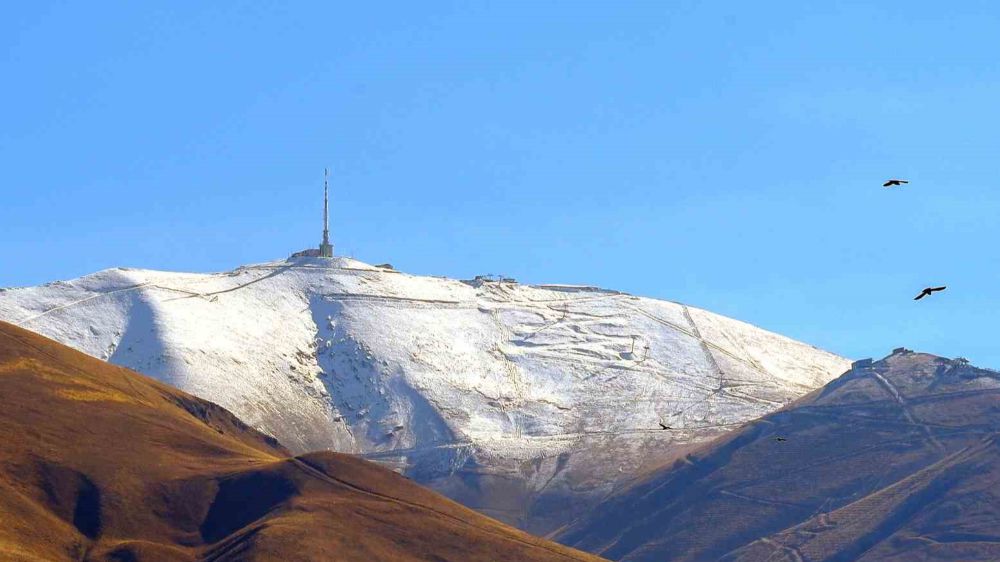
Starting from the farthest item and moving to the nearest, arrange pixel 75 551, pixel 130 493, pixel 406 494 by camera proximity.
→ 1. pixel 406 494
2. pixel 130 493
3. pixel 75 551

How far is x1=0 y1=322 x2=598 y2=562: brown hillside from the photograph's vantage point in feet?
578

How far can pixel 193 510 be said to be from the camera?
617 feet

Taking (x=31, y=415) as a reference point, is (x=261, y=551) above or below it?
below

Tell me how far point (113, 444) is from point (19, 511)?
21412mm

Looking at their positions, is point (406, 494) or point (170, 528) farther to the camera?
point (406, 494)

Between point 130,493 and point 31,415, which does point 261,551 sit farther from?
point 31,415

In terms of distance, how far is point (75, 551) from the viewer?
570 feet

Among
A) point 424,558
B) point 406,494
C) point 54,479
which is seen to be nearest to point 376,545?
point 424,558

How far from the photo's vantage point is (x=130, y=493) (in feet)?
614

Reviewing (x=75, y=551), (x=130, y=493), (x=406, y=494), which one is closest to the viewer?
(x=75, y=551)

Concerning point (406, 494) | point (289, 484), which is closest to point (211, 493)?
point (289, 484)

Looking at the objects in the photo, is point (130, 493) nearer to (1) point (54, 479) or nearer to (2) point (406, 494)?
(1) point (54, 479)

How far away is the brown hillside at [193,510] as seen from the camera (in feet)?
578

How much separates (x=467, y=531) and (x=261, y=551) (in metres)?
23.9
